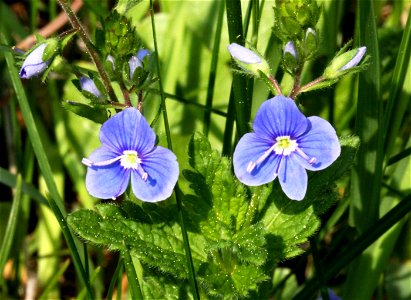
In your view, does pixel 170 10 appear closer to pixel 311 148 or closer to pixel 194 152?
pixel 194 152

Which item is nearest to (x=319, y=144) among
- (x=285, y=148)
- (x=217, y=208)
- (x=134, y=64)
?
(x=285, y=148)

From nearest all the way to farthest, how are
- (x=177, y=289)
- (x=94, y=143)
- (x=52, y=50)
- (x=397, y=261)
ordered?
(x=52, y=50) < (x=177, y=289) < (x=397, y=261) < (x=94, y=143)

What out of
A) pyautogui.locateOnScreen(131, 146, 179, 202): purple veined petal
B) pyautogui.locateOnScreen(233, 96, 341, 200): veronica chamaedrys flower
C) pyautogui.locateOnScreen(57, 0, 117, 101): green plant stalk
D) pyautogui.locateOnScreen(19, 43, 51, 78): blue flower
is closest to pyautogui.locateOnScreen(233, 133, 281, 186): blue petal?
pyautogui.locateOnScreen(233, 96, 341, 200): veronica chamaedrys flower

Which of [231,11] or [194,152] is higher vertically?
[231,11]

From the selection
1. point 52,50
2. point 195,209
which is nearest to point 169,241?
point 195,209

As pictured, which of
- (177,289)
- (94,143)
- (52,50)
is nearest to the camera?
(52,50)

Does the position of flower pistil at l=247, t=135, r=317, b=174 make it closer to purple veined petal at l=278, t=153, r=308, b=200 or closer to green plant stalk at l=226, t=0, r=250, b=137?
purple veined petal at l=278, t=153, r=308, b=200
